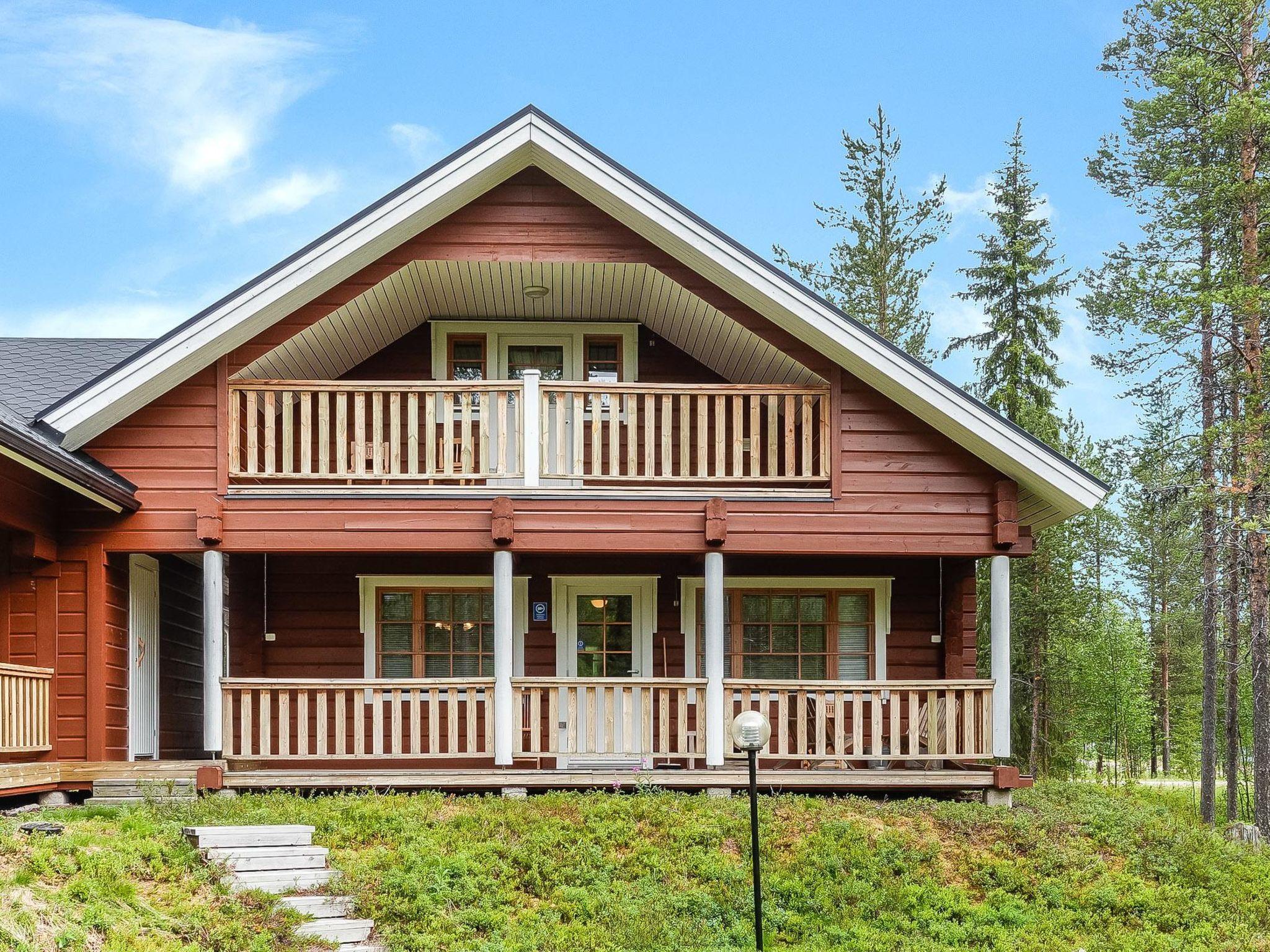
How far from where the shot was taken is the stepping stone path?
25.4ft

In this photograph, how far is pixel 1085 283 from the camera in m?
24.0

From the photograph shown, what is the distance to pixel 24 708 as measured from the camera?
10.1 meters

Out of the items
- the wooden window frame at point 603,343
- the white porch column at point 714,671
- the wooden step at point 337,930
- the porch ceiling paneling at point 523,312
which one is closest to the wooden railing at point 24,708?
the porch ceiling paneling at point 523,312

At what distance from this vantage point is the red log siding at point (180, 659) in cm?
1335

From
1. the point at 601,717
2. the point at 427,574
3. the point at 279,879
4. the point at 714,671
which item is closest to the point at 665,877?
the point at 601,717

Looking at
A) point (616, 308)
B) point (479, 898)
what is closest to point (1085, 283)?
point (616, 308)

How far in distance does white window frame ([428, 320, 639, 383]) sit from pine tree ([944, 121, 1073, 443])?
1230 centimetres

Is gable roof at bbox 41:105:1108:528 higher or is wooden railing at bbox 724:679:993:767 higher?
gable roof at bbox 41:105:1108:528

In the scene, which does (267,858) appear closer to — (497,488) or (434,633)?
(497,488)

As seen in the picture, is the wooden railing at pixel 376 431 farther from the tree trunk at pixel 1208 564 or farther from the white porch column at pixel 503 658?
the tree trunk at pixel 1208 564

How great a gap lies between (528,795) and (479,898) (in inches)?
100

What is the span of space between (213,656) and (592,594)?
13.8ft

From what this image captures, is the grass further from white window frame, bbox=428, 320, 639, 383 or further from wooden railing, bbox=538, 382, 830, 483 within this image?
white window frame, bbox=428, 320, 639, 383

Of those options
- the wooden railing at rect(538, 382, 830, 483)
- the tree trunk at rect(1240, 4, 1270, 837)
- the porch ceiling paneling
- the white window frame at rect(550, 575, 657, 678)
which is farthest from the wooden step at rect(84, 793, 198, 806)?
the tree trunk at rect(1240, 4, 1270, 837)
